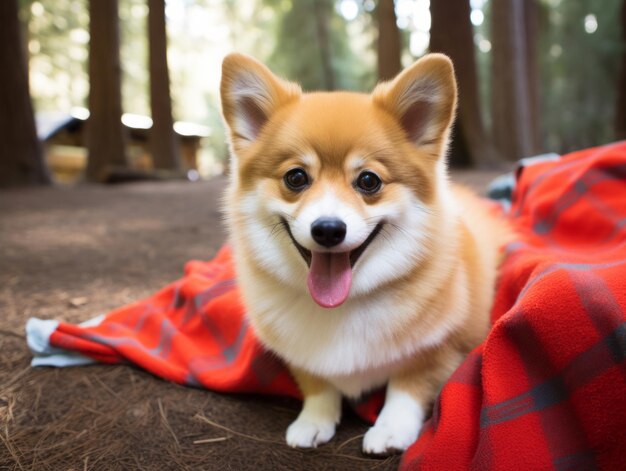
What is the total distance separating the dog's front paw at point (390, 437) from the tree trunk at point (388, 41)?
7.77 meters

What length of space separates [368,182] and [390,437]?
82 cm

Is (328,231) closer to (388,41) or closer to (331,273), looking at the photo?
(331,273)

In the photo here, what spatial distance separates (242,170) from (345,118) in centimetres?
43

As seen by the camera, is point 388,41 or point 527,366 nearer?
point 527,366

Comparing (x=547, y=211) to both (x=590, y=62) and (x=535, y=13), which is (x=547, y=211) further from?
(x=590, y=62)

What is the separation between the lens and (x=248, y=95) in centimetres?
174

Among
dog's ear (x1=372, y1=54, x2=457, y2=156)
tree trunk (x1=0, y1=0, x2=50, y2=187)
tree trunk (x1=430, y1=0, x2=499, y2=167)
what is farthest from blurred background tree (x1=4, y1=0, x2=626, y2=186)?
dog's ear (x1=372, y1=54, x2=457, y2=156)

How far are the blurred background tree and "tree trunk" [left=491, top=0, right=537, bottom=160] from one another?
21mm

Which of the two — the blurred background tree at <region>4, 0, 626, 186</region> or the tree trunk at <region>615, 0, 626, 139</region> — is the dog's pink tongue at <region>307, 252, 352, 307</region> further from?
the tree trunk at <region>615, 0, 626, 139</region>

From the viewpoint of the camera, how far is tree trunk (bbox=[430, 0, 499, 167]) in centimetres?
706

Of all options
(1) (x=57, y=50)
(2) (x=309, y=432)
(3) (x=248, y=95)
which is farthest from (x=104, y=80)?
(1) (x=57, y=50)

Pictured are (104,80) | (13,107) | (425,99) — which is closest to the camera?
(425,99)

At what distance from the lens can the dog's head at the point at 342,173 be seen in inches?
58.7

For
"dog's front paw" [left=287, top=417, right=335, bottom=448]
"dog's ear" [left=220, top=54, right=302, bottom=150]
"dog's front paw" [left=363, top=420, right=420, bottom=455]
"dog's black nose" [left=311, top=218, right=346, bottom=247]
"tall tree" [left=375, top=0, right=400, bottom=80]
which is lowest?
"dog's front paw" [left=287, top=417, right=335, bottom=448]
